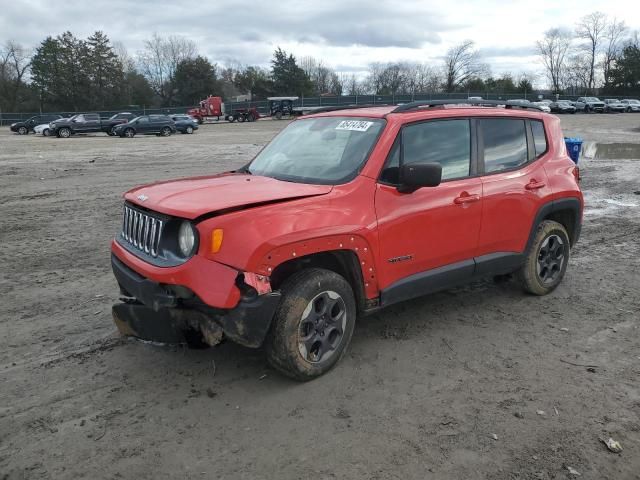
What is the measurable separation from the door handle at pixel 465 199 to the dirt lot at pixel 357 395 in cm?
111

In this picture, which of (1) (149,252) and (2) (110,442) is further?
(1) (149,252)

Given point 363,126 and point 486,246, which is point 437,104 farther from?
point 486,246

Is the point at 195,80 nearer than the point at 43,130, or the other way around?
the point at 43,130

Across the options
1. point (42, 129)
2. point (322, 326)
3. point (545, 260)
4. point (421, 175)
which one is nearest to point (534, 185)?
point (545, 260)

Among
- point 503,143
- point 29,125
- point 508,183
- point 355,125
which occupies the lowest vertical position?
point 508,183

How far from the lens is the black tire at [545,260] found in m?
5.22

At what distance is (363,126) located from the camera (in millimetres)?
4266

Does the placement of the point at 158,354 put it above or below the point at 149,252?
below

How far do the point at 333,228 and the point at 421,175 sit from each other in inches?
30.2

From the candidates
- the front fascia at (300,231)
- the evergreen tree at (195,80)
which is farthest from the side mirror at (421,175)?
the evergreen tree at (195,80)

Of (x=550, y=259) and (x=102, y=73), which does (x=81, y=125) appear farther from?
(x=102, y=73)

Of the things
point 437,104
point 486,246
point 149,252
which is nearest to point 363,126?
point 437,104

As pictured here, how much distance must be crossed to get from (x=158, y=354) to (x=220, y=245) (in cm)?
140

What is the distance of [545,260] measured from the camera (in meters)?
5.42
